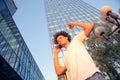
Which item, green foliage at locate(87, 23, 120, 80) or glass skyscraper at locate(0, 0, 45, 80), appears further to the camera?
glass skyscraper at locate(0, 0, 45, 80)

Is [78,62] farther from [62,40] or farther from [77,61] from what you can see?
[62,40]

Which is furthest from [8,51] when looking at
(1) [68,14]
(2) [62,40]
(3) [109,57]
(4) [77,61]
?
(1) [68,14]

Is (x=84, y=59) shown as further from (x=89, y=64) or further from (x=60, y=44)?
(x=60, y=44)

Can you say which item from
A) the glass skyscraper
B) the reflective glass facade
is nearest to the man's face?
the glass skyscraper

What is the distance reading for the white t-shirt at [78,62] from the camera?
9.56 feet

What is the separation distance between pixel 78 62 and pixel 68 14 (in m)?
54.0

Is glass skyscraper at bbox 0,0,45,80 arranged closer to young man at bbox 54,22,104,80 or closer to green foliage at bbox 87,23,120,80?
green foliage at bbox 87,23,120,80

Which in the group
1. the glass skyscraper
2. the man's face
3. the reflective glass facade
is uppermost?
the man's face

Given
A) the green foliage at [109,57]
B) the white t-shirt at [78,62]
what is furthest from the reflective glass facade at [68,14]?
the white t-shirt at [78,62]

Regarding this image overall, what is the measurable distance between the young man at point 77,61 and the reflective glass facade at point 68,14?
38527 millimetres

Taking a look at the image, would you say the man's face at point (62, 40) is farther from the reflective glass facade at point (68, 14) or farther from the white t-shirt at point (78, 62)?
the reflective glass facade at point (68, 14)

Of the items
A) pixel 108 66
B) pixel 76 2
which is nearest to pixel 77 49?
pixel 108 66

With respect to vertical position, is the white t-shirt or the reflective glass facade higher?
the white t-shirt

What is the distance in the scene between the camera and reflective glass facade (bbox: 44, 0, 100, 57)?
162ft
